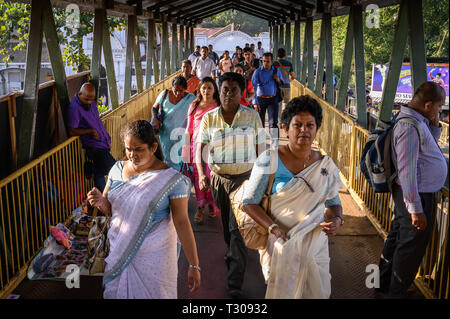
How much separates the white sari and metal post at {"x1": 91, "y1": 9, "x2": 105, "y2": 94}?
530cm

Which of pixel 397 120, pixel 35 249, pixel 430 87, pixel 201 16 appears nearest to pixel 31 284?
pixel 35 249

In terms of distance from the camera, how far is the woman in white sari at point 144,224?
2855 mm

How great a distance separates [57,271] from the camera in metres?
4.61

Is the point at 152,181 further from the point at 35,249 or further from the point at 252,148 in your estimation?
the point at 35,249

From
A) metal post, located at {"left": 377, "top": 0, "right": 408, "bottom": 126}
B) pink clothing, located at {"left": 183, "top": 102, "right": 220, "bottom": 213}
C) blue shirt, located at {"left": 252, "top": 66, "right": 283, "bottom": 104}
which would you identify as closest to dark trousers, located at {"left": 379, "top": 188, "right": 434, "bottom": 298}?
metal post, located at {"left": 377, "top": 0, "right": 408, "bottom": 126}

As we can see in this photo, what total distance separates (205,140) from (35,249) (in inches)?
84.2

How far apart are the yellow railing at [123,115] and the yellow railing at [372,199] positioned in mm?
3737

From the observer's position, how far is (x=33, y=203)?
495cm

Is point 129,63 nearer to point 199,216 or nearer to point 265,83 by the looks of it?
point 265,83

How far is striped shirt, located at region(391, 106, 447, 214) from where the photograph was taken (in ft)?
11.9

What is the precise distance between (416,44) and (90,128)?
400 cm

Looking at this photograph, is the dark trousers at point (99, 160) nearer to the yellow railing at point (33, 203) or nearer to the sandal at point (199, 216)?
the yellow railing at point (33, 203)

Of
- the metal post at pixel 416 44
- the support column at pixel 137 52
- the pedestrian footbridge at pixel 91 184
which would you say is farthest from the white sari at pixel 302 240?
the support column at pixel 137 52

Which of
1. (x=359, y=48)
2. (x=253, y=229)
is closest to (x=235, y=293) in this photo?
(x=253, y=229)
